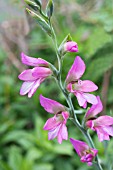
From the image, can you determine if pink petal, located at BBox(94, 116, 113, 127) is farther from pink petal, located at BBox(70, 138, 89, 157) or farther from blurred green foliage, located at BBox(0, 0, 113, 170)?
blurred green foliage, located at BBox(0, 0, 113, 170)

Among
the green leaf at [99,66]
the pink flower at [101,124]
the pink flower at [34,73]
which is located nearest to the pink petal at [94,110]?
the pink flower at [101,124]

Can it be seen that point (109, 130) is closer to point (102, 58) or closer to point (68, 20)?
point (102, 58)

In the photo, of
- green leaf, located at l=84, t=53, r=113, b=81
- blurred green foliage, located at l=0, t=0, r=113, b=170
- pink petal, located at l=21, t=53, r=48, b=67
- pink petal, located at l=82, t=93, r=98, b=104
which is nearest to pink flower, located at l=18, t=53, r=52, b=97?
pink petal, located at l=21, t=53, r=48, b=67

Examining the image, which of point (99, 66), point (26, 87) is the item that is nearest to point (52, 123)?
point (26, 87)

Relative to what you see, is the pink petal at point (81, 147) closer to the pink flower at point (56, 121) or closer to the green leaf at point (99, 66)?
the pink flower at point (56, 121)

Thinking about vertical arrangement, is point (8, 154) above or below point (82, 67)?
below

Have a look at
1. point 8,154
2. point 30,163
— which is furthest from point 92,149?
point 8,154
